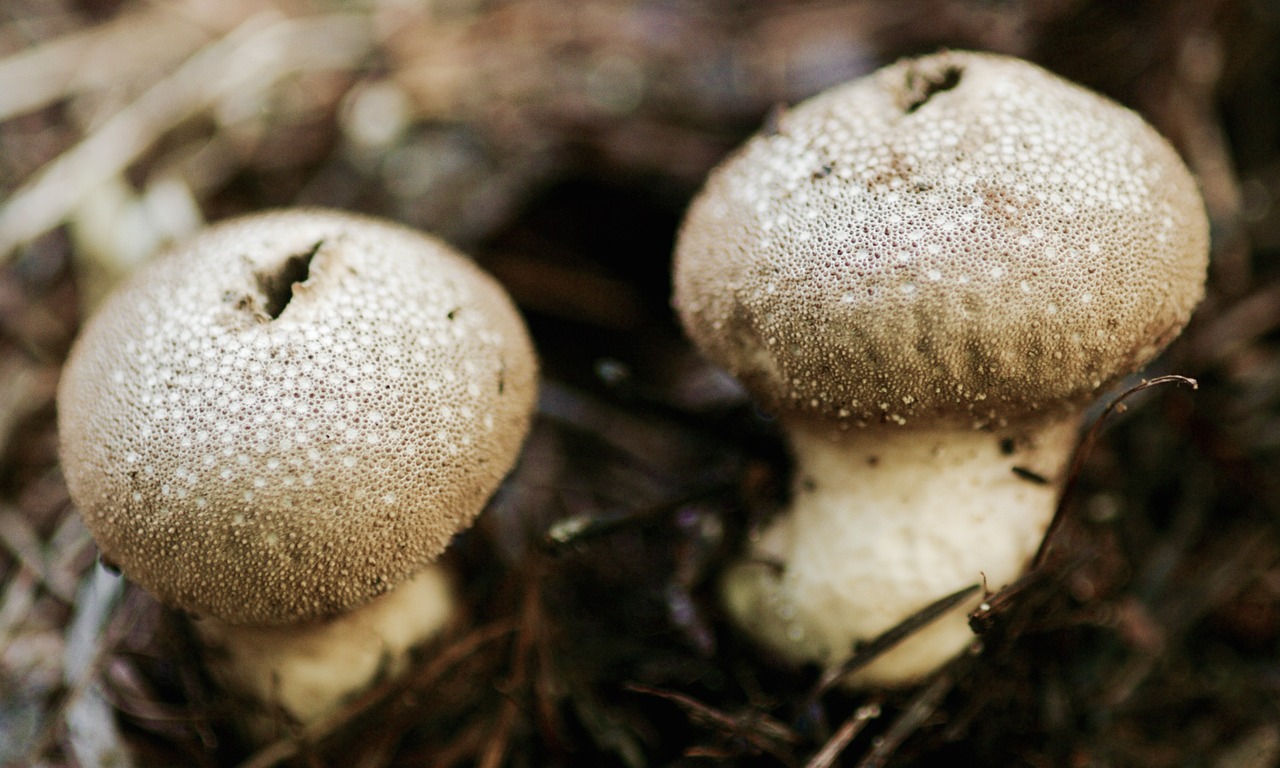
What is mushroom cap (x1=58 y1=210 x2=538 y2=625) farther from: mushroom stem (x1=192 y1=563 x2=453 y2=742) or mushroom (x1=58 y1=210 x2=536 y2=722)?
mushroom stem (x1=192 y1=563 x2=453 y2=742)

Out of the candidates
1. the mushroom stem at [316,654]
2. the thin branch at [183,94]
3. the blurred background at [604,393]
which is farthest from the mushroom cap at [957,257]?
the thin branch at [183,94]

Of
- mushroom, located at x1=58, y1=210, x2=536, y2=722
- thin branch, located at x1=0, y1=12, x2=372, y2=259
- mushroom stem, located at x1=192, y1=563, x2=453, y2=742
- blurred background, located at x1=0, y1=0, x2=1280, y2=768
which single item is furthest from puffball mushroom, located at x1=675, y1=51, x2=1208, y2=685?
thin branch, located at x1=0, y1=12, x2=372, y2=259

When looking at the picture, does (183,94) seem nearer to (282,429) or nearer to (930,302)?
(282,429)

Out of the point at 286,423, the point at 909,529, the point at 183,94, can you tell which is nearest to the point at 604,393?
the point at 909,529

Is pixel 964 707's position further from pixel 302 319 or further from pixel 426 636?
pixel 302 319

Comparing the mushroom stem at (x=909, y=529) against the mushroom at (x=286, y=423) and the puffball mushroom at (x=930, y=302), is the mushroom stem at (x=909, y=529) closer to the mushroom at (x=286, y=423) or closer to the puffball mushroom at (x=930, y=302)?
the puffball mushroom at (x=930, y=302)

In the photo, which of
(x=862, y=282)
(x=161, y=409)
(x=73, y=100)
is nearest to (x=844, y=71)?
(x=862, y=282)
